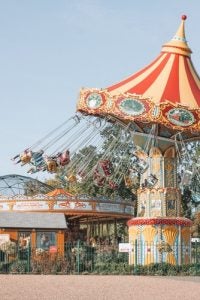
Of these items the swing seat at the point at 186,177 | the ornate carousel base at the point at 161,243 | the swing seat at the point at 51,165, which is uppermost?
the swing seat at the point at 51,165

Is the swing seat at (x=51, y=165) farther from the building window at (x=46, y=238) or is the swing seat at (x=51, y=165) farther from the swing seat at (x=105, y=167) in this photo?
the building window at (x=46, y=238)

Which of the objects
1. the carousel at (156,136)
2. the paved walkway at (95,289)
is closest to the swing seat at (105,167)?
the carousel at (156,136)

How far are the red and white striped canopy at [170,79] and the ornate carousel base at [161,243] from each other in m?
5.30

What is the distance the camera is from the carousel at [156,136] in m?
29.1

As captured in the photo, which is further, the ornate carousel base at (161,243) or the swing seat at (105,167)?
the swing seat at (105,167)

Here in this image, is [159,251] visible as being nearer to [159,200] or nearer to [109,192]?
[159,200]

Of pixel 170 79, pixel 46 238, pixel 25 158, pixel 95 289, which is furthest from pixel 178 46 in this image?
pixel 95 289

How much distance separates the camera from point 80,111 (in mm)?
30594

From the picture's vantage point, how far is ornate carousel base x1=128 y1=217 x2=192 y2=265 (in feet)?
98.7

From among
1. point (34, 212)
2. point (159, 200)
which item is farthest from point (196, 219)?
point (159, 200)

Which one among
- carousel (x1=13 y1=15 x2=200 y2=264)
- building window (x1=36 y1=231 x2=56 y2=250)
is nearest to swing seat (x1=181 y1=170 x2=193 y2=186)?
carousel (x1=13 y1=15 x2=200 y2=264)

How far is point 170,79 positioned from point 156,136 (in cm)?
261

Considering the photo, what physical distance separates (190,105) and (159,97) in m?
1.36

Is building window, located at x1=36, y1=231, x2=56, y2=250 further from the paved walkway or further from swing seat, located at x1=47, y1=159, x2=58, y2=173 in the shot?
the paved walkway
